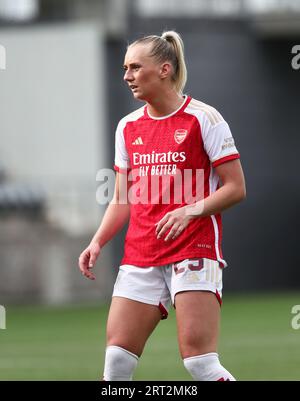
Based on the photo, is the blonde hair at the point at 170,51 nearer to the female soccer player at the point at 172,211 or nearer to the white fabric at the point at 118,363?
the female soccer player at the point at 172,211

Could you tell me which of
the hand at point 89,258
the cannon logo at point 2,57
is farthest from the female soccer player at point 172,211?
the cannon logo at point 2,57

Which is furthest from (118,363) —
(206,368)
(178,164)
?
(178,164)

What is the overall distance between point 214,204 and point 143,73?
0.78 meters

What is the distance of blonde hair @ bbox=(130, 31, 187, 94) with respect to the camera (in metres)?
6.39

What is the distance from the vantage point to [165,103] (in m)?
6.41

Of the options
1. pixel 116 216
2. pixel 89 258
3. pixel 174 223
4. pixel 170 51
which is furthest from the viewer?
pixel 116 216

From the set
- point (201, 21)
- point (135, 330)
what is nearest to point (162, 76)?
point (135, 330)

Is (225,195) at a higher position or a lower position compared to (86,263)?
higher

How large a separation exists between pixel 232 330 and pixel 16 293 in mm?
6940

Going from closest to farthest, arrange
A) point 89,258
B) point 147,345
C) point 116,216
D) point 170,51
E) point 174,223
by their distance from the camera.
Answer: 1. point 174,223
2. point 170,51
3. point 89,258
4. point 116,216
5. point 147,345

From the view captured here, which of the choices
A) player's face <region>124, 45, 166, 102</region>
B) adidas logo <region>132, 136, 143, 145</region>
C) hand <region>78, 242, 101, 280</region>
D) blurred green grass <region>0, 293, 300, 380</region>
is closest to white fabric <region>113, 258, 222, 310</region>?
hand <region>78, 242, 101, 280</region>

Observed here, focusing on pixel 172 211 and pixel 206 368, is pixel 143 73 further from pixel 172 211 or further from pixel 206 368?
pixel 206 368

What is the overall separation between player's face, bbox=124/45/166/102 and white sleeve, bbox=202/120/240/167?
1.11 ft
